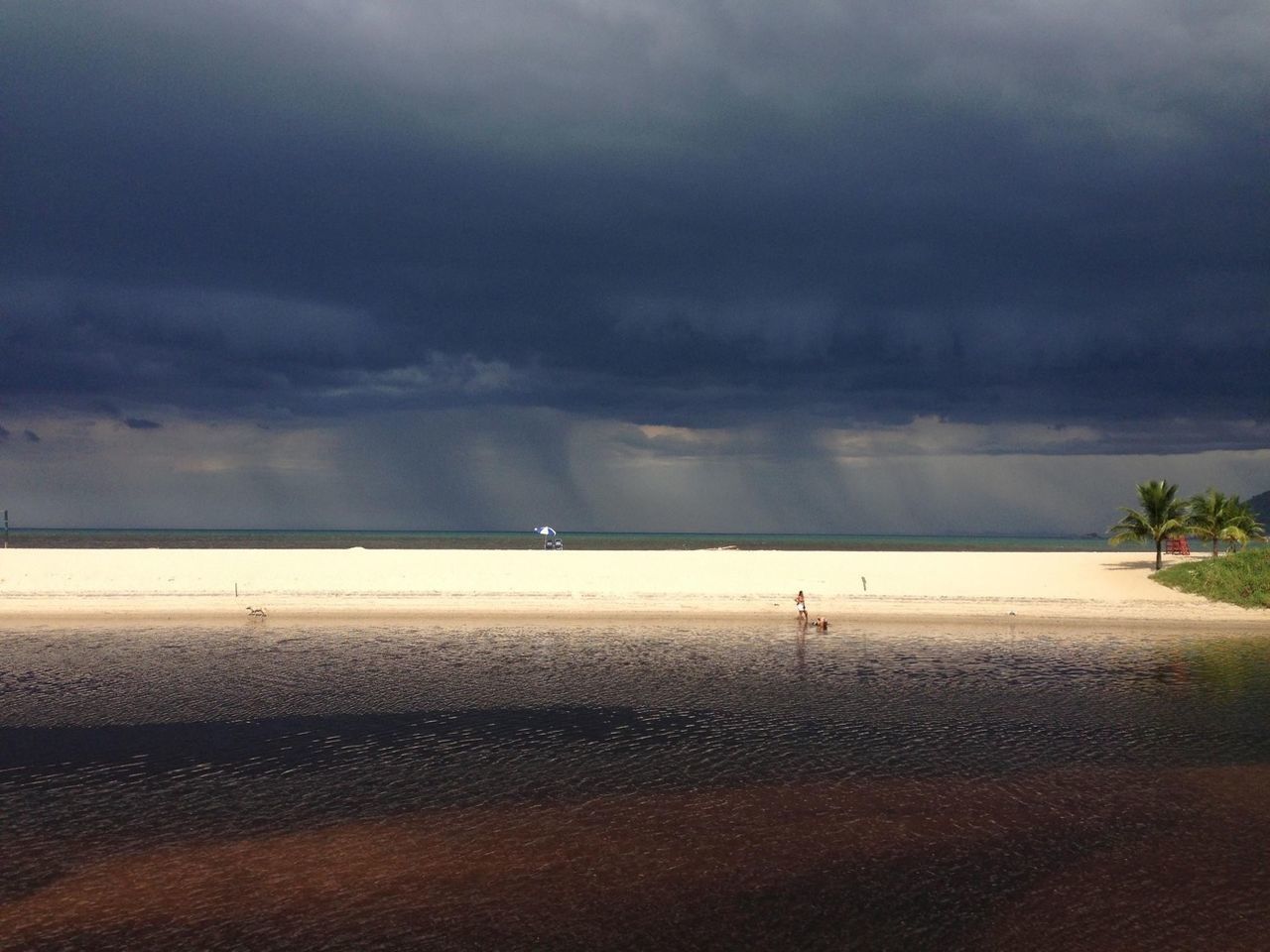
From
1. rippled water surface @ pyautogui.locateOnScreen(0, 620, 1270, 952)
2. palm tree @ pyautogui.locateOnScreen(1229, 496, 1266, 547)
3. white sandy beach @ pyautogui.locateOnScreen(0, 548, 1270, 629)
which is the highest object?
palm tree @ pyautogui.locateOnScreen(1229, 496, 1266, 547)

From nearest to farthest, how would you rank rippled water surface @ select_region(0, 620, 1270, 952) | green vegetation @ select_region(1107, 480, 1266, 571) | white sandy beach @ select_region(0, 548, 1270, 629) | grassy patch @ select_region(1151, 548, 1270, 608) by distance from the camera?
rippled water surface @ select_region(0, 620, 1270, 952)
white sandy beach @ select_region(0, 548, 1270, 629)
grassy patch @ select_region(1151, 548, 1270, 608)
green vegetation @ select_region(1107, 480, 1266, 571)

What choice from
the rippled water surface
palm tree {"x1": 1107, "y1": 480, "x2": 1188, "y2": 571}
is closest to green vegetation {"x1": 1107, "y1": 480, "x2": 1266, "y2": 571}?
palm tree {"x1": 1107, "y1": 480, "x2": 1188, "y2": 571}

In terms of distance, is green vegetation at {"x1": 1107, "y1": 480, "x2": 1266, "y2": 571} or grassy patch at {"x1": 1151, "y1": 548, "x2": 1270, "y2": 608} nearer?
grassy patch at {"x1": 1151, "y1": 548, "x2": 1270, "y2": 608}

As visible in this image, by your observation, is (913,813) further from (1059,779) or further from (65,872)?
(65,872)

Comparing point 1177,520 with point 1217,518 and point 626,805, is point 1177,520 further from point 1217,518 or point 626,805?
point 626,805

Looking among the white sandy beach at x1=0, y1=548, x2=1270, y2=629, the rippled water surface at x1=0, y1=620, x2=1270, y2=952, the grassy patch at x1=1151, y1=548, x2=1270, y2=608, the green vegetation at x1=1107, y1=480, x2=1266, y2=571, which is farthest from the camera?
the green vegetation at x1=1107, y1=480, x2=1266, y2=571

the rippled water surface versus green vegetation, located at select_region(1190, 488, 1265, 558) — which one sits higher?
green vegetation, located at select_region(1190, 488, 1265, 558)

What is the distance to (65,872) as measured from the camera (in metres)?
15.7

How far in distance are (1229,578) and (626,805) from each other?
5775 centimetres

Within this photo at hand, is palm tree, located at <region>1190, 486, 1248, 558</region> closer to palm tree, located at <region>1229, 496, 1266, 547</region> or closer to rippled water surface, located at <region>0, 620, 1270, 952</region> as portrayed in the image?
palm tree, located at <region>1229, 496, 1266, 547</region>

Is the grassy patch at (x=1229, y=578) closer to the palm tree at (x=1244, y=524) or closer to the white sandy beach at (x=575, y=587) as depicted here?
the white sandy beach at (x=575, y=587)

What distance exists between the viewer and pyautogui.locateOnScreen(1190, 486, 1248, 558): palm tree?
7238 cm

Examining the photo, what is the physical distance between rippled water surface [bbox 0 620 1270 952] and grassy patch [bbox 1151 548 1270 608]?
24592mm

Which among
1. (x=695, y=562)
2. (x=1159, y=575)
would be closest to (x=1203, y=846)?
(x=1159, y=575)
